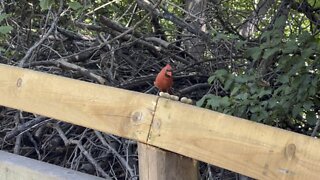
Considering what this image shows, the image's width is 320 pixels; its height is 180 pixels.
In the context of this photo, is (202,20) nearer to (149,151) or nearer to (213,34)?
(213,34)

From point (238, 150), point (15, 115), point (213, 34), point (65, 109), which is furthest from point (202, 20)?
point (238, 150)

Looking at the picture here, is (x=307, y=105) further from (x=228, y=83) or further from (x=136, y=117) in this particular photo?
(x=136, y=117)

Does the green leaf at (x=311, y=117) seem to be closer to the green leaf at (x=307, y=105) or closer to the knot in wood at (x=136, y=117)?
the green leaf at (x=307, y=105)

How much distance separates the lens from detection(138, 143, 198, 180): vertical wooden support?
1.75 m

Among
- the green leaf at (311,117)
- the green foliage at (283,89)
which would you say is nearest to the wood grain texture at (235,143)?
the green foliage at (283,89)

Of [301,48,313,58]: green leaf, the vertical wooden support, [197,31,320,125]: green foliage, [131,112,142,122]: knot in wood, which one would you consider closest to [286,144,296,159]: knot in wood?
the vertical wooden support

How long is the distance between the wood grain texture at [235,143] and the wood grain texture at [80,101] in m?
0.07

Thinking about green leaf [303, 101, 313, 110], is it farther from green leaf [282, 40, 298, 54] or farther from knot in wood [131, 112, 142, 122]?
knot in wood [131, 112, 142, 122]

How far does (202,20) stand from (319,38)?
1.02 meters

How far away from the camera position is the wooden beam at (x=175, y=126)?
146 cm

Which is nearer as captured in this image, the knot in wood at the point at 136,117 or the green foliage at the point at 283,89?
Result: the knot in wood at the point at 136,117

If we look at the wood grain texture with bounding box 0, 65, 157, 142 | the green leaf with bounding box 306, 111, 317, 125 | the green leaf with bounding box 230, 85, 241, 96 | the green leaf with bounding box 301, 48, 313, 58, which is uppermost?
the green leaf with bounding box 301, 48, 313, 58

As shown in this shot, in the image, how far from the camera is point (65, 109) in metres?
1.97

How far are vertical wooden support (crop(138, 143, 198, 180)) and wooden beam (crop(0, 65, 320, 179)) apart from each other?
43 mm
